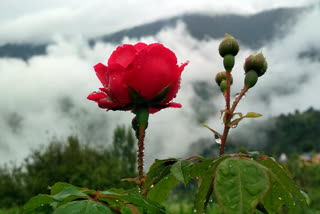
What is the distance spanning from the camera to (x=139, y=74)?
1.70 feet

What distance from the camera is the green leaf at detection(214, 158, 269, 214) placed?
1.14 ft

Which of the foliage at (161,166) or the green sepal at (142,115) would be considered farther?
the green sepal at (142,115)

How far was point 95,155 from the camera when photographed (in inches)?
290

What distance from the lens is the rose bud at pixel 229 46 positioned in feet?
1.86

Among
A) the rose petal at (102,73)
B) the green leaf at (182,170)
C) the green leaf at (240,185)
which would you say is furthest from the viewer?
the rose petal at (102,73)

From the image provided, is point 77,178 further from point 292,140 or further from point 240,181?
point 292,140

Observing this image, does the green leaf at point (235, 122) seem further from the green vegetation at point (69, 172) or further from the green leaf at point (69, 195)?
the green vegetation at point (69, 172)

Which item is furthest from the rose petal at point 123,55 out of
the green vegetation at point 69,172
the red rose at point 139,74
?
the green vegetation at point 69,172

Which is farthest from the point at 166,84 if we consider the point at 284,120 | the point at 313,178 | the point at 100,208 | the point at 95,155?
the point at 284,120

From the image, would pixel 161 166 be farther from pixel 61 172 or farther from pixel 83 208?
pixel 61 172

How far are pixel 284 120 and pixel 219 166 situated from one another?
41.1 m

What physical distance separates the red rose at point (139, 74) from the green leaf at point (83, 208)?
0.58 ft

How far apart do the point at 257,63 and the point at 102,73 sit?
25cm

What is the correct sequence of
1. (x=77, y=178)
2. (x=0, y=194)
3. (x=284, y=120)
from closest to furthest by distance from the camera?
(x=77, y=178)
(x=0, y=194)
(x=284, y=120)
